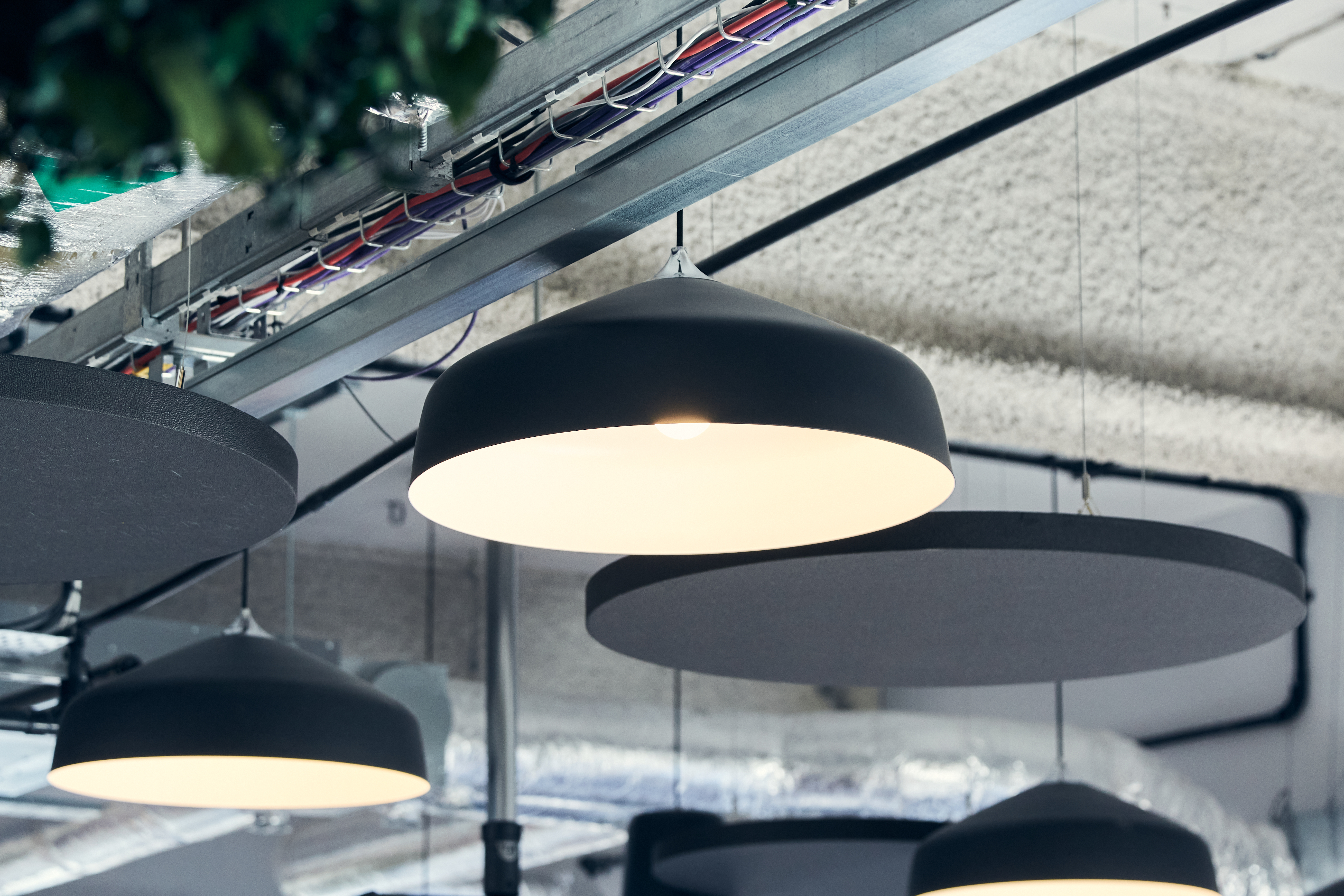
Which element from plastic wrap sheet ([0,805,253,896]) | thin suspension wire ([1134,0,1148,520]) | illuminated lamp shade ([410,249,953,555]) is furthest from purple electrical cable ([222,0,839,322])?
plastic wrap sheet ([0,805,253,896])

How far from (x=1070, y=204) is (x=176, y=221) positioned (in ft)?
8.29

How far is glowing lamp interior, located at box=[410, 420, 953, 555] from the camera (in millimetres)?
1756

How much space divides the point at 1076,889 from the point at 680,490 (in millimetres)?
1973

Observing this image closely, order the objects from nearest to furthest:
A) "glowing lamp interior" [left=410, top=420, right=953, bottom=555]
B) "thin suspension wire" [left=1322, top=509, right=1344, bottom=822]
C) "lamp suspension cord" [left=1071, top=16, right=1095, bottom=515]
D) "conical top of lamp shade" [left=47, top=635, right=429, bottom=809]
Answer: "glowing lamp interior" [left=410, top=420, right=953, bottom=555] → "conical top of lamp shade" [left=47, top=635, right=429, bottom=809] → "lamp suspension cord" [left=1071, top=16, right=1095, bottom=515] → "thin suspension wire" [left=1322, top=509, right=1344, bottom=822]

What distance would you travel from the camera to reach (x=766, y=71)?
180 centimetres

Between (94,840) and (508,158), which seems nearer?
(508,158)

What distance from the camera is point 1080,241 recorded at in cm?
362

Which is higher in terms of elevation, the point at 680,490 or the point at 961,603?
the point at 680,490

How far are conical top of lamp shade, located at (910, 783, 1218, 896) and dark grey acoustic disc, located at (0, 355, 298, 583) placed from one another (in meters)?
1.71

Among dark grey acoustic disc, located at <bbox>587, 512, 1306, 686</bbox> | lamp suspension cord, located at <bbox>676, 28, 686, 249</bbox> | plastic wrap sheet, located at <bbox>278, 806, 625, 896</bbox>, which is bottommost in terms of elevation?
plastic wrap sheet, located at <bbox>278, 806, 625, 896</bbox>

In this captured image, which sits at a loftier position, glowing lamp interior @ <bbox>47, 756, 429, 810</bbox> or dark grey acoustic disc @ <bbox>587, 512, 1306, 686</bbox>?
dark grey acoustic disc @ <bbox>587, 512, 1306, 686</bbox>

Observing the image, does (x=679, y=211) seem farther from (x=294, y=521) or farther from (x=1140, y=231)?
(x=294, y=521)

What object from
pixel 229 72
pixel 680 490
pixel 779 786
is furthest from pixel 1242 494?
pixel 229 72

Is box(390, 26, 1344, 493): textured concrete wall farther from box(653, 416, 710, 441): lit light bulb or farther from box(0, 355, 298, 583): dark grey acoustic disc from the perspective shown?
box(653, 416, 710, 441): lit light bulb
